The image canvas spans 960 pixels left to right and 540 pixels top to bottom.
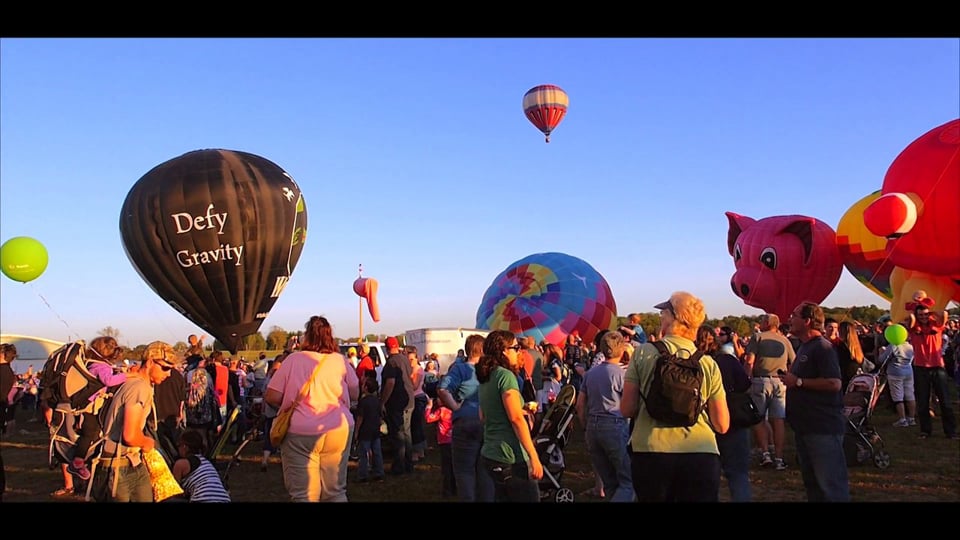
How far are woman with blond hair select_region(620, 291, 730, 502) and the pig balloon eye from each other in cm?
1596

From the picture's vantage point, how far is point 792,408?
4.95 m

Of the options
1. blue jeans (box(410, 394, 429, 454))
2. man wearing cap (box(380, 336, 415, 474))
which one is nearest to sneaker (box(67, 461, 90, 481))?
man wearing cap (box(380, 336, 415, 474))

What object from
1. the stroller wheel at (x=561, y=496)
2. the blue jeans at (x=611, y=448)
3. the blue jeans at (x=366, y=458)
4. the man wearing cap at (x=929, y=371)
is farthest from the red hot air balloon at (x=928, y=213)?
the blue jeans at (x=366, y=458)

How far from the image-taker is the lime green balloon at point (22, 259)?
1116 cm

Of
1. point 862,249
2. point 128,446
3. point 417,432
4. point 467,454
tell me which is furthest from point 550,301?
point 128,446

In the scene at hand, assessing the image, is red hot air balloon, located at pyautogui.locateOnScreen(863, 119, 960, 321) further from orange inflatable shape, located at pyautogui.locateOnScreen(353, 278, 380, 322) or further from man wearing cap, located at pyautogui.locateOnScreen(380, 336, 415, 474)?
orange inflatable shape, located at pyautogui.locateOnScreen(353, 278, 380, 322)

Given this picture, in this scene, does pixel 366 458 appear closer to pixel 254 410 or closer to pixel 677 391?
pixel 254 410

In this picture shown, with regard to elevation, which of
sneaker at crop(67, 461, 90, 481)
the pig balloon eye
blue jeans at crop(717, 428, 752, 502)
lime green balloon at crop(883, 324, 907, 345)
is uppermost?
the pig balloon eye

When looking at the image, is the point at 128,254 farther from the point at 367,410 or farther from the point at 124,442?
the point at 124,442

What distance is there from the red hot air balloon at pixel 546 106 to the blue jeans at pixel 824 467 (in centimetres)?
1581

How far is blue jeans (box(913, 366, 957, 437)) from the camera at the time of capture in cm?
921

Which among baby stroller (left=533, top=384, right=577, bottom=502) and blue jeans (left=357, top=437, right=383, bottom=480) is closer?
baby stroller (left=533, top=384, right=577, bottom=502)
